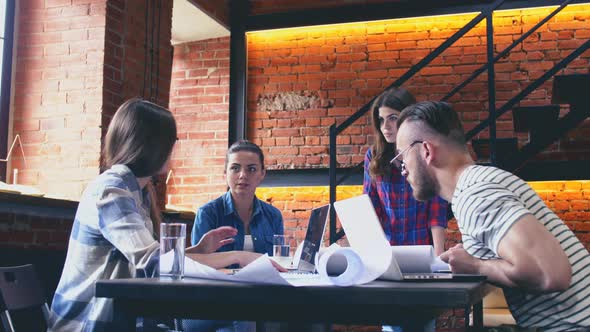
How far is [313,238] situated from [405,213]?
921mm

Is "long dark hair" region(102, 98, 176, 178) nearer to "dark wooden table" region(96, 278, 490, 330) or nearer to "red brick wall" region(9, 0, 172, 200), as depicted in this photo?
"dark wooden table" region(96, 278, 490, 330)

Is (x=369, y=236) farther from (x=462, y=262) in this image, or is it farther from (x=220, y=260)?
(x=220, y=260)

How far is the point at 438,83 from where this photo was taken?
5.35 m

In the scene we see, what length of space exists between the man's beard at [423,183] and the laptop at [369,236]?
1.11ft

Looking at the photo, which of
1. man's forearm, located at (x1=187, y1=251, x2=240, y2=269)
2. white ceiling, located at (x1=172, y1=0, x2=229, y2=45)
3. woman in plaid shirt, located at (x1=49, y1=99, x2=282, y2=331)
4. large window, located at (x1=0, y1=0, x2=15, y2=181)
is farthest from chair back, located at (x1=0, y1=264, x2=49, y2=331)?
white ceiling, located at (x1=172, y1=0, x2=229, y2=45)

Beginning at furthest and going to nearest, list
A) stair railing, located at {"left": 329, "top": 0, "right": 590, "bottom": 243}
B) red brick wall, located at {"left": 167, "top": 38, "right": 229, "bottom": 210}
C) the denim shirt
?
red brick wall, located at {"left": 167, "top": 38, "right": 229, "bottom": 210} < stair railing, located at {"left": 329, "top": 0, "right": 590, "bottom": 243} < the denim shirt

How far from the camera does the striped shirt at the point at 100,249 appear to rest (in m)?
1.63

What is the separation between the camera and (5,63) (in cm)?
401

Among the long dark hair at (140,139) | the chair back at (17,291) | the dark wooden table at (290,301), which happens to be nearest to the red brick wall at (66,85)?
the chair back at (17,291)

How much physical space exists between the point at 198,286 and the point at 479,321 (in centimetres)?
91

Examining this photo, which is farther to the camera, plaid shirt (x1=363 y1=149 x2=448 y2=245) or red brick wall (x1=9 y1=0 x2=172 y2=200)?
red brick wall (x1=9 y1=0 x2=172 y2=200)

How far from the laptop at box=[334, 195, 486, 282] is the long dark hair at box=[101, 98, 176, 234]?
0.67 metres

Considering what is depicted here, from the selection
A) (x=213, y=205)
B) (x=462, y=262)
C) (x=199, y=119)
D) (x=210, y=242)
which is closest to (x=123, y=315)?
(x=210, y=242)

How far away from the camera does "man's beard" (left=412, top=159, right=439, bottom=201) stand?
66.9 inches
